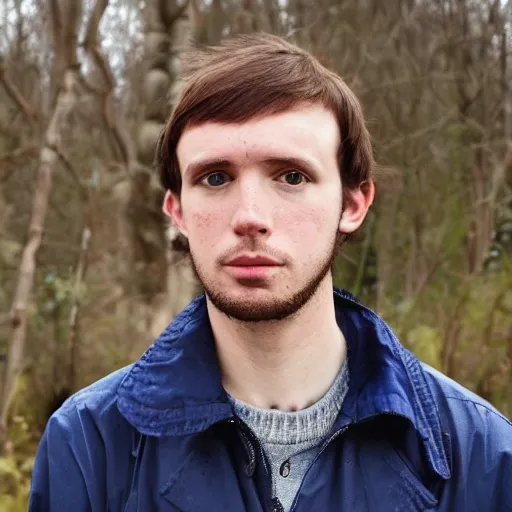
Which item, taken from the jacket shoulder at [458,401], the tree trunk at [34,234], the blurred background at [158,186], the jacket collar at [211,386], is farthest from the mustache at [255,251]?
the tree trunk at [34,234]

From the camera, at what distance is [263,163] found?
1791 millimetres

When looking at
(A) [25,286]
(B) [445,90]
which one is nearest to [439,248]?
(B) [445,90]

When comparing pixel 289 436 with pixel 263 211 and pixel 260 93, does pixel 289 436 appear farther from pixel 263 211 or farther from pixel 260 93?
pixel 260 93

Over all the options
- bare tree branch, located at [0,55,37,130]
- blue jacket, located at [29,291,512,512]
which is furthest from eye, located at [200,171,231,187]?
bare tree branch, located at [0,55,37,130]

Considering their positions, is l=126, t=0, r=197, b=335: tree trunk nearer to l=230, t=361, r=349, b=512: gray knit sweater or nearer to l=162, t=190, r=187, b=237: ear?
l=162, t=190, r=187, b=237: ear

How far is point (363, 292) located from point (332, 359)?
13.9 ft

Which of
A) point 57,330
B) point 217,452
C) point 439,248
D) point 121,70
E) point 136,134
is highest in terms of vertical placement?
point 121,70

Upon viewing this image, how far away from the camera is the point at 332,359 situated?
76.5 inches

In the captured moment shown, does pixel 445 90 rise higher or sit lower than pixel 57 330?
higher

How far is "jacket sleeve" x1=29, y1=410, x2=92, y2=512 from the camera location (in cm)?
171

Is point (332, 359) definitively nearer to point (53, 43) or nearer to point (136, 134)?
point (136, 134)

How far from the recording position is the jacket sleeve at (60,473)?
5.61 ft

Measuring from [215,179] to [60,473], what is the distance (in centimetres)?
92

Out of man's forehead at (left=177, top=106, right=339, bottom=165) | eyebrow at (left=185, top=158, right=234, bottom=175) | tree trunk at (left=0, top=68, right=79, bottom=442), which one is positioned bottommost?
tree trunk at (left=0, top=68, right=79, bottom=442)
